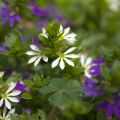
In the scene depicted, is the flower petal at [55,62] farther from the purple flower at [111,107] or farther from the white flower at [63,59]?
the purple flower at [111,107]

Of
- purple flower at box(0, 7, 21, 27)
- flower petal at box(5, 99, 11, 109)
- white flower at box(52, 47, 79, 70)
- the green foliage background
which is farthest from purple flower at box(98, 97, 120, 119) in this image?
purple flower at box(0, 7, 21, 27)

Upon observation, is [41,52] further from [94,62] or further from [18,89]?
[94,62]

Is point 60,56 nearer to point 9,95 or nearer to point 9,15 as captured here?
point 9,95

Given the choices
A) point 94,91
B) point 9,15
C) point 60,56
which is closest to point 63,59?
Answer: point 60,56

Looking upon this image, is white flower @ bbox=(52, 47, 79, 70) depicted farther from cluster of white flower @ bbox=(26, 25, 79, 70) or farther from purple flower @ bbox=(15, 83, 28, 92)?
purple flower @ bbox=(15, 83, 28, 92)

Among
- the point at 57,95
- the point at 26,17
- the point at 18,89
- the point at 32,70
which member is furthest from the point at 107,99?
the point at 26,17

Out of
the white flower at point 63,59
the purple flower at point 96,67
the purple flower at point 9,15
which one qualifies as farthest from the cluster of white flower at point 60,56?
the purple flower at point 9,15
